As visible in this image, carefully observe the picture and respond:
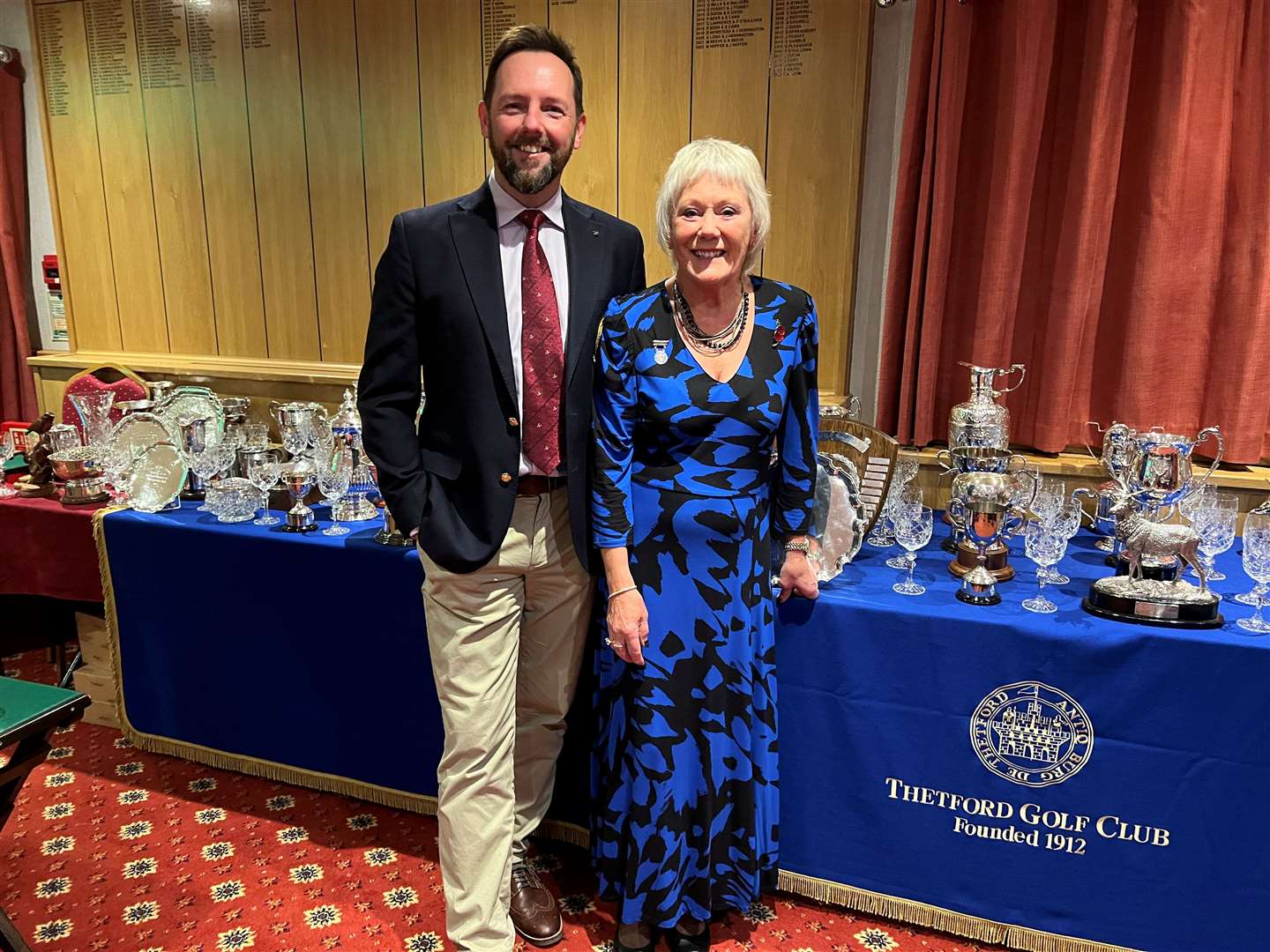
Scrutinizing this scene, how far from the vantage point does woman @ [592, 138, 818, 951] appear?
1.65 m

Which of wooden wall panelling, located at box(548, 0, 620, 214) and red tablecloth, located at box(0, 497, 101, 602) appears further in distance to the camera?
wooden wall panelling, located at box(548, 0, 620, 214)

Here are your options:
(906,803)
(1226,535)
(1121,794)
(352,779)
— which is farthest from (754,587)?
(352,779)

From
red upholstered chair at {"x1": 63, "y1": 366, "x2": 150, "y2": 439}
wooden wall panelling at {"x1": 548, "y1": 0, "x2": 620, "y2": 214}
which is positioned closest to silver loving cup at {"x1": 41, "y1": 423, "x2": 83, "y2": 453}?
red upholstered chair at {"x1": 63, "y1": 366, "x2": 150, "y2": 439}

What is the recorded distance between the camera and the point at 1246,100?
7.41 feet

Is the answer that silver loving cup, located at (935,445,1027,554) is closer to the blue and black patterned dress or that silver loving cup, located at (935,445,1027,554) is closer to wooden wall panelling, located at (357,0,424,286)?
the blue and black patterned dress

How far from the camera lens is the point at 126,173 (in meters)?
4.05

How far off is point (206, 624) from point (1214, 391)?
2.89m

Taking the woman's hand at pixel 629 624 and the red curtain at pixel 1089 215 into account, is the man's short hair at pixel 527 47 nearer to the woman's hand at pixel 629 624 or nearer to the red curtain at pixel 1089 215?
the woman's hand at pixel 629 624

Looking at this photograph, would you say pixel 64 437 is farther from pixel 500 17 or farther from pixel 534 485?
pixel 500 17

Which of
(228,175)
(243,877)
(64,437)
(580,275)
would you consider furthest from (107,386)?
(580,275)

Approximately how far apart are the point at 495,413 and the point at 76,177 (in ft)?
12.1

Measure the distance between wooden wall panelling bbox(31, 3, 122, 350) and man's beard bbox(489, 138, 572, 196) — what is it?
11.2 feet

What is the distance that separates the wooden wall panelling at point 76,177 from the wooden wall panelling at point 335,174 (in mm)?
1220

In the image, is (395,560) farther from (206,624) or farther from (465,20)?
(465,20)
